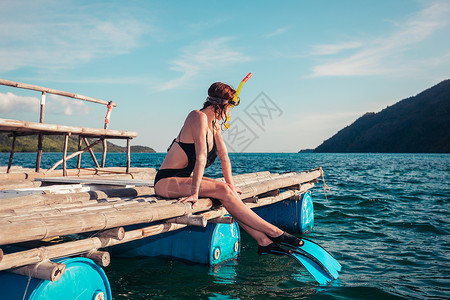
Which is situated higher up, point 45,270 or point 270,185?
point 270,185

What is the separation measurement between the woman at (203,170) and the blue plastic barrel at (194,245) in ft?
3.24

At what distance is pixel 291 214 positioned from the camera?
8.84m

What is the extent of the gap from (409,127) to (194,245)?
15176 centimetres

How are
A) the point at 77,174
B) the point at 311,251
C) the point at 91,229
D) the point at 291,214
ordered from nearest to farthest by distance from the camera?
the point at 91,229 < the point at 311,251 < the point at 291,214 < the point at 77,174

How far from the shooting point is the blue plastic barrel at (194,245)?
18.8 feet

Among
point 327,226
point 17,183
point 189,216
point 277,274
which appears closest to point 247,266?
point 277,274

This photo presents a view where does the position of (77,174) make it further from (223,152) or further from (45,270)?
(45,270)

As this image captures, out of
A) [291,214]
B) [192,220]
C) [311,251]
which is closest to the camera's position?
[192,220]

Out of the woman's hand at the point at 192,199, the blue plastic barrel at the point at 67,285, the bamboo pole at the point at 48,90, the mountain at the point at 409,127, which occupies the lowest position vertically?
the blue plastic barrel at the point at 67,285

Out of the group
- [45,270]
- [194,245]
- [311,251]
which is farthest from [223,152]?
[45,270]

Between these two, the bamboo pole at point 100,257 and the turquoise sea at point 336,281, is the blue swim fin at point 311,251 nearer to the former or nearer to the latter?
the turquoise sea at point 336,281

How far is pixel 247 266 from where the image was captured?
20.2ft

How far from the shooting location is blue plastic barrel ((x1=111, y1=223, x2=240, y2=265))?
572 cm

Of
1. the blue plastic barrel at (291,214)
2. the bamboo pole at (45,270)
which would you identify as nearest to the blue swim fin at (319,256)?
the blue plastic barrel at (291,214)
